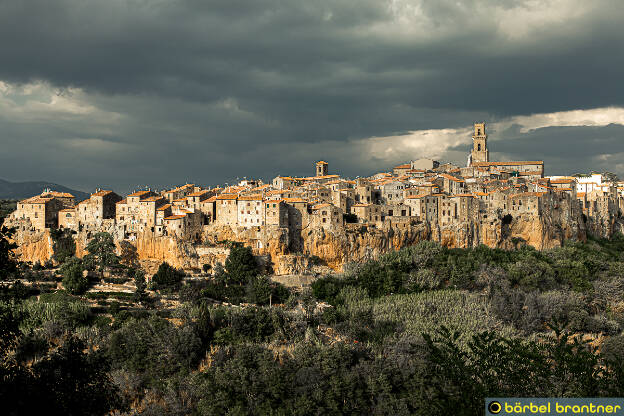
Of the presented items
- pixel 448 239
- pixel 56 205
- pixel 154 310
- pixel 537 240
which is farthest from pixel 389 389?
pixel 56 205

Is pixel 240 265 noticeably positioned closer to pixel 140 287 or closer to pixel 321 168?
pixel 140 287

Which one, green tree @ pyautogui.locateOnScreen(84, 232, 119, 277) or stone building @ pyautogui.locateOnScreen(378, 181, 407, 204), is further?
stone building @ pyautogui.locateOnScreen(378, 181, 407, 204)

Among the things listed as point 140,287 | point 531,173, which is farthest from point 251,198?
point 531,173

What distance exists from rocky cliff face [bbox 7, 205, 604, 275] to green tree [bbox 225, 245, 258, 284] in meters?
1.60

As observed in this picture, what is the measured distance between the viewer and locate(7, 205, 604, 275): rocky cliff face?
5400 centimetres

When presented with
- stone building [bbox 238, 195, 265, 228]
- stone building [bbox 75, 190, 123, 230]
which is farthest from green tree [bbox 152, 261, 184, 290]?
stone building [bbox 75, 190, 123, 230]

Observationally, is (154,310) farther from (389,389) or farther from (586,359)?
(586,359)

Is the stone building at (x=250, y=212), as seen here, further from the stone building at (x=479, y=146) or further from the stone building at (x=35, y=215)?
the stone building at (x=479, y=146)

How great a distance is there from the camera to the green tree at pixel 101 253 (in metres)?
51.1

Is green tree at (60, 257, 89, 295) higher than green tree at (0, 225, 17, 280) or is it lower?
lower

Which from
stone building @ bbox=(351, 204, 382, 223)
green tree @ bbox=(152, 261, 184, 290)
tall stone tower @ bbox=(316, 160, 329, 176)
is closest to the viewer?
green tree @ bbox=(152, 261, 184, 290)

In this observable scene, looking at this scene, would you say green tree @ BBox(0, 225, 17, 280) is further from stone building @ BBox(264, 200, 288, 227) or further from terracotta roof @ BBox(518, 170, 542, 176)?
terracotta roof @ BBox(518, 170, 542, 176)

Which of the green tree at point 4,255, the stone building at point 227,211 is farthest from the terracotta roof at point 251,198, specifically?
the green tree at point 4,255

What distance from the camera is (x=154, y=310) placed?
45.8m
